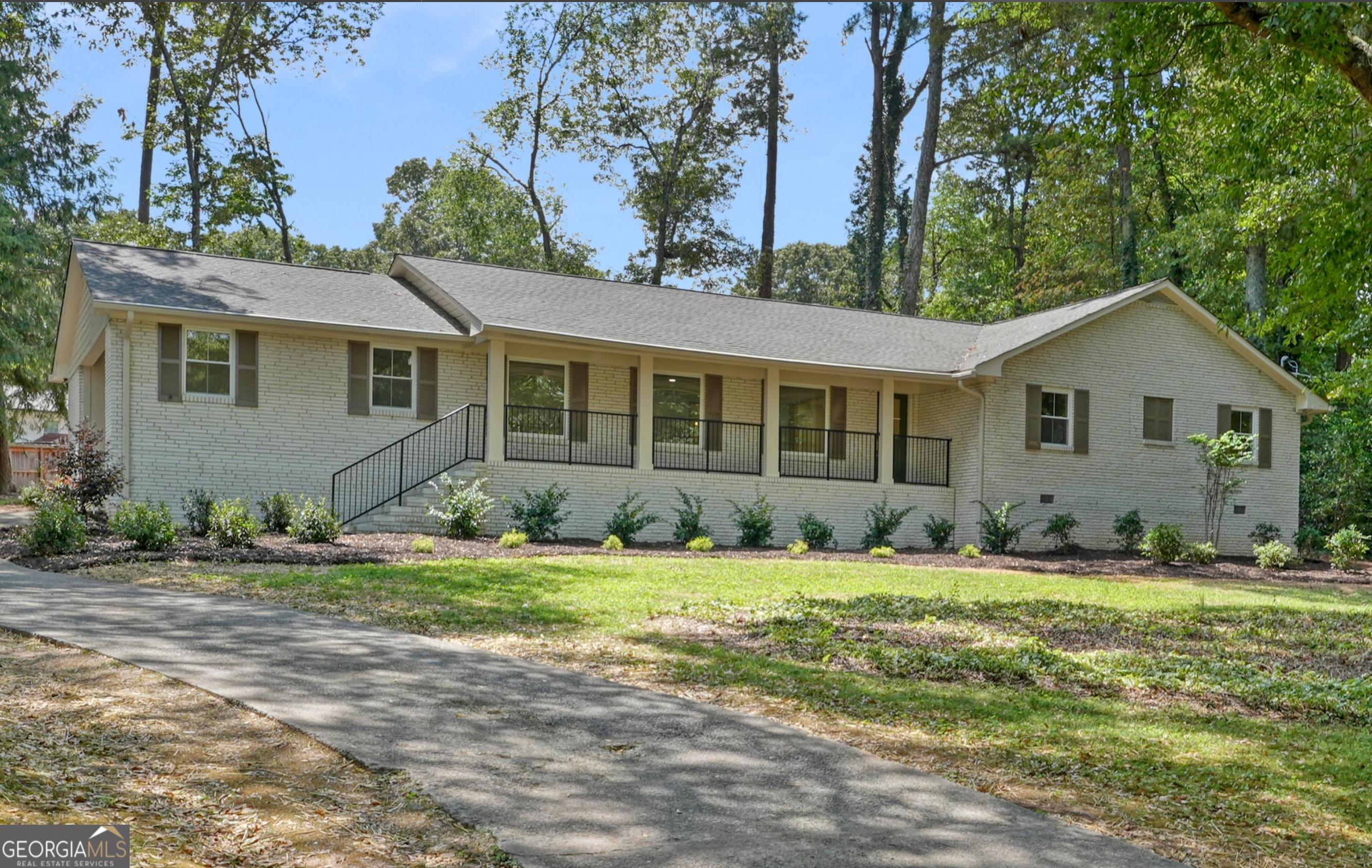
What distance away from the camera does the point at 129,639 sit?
714 centimetres

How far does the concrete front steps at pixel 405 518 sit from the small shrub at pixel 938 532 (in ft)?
30.2

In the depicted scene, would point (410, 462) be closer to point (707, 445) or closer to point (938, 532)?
point (707, 445)

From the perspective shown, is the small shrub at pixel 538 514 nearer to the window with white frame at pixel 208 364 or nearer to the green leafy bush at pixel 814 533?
the green leafy bush at pixel 814 533

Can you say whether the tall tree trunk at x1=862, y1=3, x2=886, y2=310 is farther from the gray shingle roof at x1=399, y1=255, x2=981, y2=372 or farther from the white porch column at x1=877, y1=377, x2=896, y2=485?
the white porch column at x1=877, y1=377, x2=896, y2=485

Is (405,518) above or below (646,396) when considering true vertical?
below

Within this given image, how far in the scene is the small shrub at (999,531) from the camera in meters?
20.6

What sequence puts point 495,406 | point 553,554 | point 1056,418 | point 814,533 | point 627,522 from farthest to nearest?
point 1056,418
point 814,533
point 495,406
point 627,522
point 553,554

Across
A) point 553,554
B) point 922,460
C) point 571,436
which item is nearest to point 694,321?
point 571,436

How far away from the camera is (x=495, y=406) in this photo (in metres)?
18.4

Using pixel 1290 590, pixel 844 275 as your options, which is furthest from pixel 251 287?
pixel 844 275

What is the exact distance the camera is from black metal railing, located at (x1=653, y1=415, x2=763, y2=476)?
69.2ft

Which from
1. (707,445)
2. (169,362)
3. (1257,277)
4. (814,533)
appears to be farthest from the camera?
(1257,277)

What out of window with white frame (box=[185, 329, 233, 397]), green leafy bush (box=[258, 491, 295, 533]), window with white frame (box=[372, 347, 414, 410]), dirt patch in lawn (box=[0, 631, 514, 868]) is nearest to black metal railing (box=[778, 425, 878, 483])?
window with white frame (box=[372, 347, 414, 410])

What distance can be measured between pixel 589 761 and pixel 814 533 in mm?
14943
